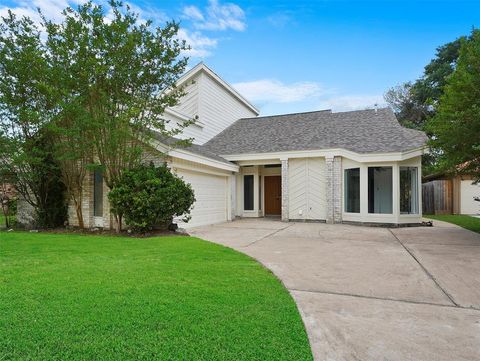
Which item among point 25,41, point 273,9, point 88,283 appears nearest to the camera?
point 88,283

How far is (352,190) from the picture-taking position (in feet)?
41.5

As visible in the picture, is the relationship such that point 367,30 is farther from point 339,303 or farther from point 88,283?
point 88,283

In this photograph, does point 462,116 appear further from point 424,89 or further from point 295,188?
point 424,89

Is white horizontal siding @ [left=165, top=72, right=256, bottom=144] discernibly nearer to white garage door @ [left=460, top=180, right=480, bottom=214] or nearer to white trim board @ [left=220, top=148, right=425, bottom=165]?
white trim board @ [left=220, top=148, right=425, bottom=165]

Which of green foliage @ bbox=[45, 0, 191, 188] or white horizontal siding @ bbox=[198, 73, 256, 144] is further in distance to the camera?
white horizontal siding @ bbox=[198, 73, 256, 144]

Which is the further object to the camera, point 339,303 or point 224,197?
point 224,197

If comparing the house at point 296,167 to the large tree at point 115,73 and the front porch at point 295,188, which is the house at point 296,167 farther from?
the large tree at point 115,73

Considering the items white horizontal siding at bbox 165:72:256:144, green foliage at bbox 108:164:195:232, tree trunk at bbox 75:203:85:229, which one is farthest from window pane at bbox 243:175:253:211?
tree trunk at bbox 75:203:85:229

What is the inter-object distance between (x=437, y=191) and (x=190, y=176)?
47.3ft

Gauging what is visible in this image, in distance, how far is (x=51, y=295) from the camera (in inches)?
150

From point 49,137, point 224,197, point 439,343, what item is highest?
point 49,137

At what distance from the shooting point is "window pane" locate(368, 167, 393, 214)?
12.2m

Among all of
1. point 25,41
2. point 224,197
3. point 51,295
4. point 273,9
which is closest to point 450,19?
point 273,9

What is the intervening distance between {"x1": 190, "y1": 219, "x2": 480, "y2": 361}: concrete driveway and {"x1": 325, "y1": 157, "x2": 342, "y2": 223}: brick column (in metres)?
4.12
